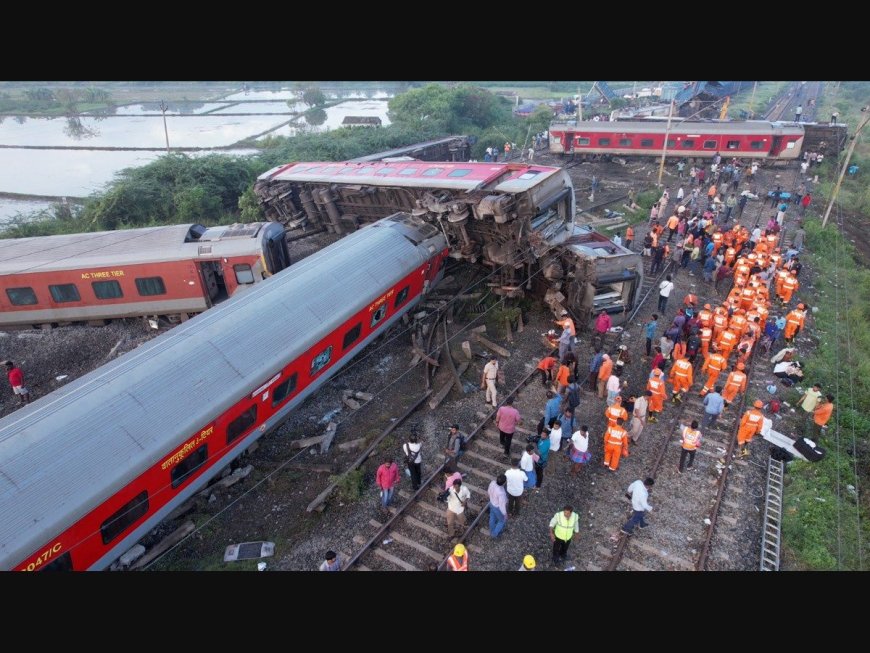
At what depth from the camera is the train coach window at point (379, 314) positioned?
47.8ft

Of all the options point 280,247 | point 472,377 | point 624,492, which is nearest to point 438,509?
point 624,492

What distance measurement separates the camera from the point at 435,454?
11.9m

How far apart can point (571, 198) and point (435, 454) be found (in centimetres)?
1042

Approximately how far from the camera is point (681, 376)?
41.9 ft

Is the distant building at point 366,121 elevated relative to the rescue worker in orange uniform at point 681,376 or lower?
elevated

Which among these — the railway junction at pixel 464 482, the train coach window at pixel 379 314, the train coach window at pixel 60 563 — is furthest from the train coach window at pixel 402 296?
the train coach window at pixel 60 563

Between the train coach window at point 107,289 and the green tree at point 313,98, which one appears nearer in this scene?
the train coach window at point 107,289

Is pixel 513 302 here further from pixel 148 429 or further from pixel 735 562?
pixel 148 429

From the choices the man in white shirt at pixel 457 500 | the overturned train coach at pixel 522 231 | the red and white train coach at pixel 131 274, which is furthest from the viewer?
→ the red and white train coach at pixel 131 274

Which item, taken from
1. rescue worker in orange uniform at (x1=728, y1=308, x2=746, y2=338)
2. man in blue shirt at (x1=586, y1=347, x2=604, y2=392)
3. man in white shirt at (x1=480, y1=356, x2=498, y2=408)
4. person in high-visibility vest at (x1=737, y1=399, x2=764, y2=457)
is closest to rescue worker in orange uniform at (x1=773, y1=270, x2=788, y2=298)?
rescue worker in orange uniform at (x1=728, y1=308, x2=746, y2=338)

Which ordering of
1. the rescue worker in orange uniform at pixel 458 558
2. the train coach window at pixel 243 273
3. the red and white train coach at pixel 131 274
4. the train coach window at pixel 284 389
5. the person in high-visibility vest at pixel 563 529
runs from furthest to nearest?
the train coach window at pixel 243 273 < the red and white train coach at pixel 131 274 < the train coach window at pixel 284 389 < the person in high-visibility vest at pixel 563 529 < the rescue worker in orange uniform at pixel 458 558

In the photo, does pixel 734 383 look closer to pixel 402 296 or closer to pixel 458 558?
pixel 458 558

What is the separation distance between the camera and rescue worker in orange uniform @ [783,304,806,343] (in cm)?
1494

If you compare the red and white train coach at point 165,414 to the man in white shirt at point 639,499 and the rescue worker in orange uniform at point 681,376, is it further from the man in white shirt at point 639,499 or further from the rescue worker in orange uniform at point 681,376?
the rescue worker in orange uniform at point 681,376
